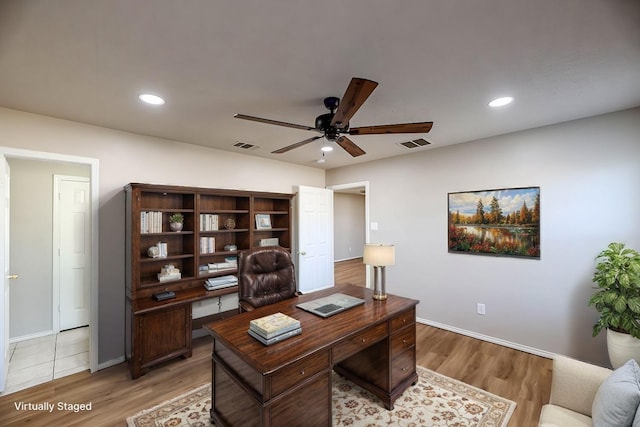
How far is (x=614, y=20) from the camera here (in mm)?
1363

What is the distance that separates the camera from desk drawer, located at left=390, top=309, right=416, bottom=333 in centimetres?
216

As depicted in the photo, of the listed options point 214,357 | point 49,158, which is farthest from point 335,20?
point 49,158

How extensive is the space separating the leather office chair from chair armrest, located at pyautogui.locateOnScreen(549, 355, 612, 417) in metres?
2.08

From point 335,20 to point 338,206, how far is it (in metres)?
7.35

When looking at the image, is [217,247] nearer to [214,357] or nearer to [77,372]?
[77,372]

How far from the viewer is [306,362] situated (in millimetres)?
1559

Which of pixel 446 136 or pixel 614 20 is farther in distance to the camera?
pixel 446 136

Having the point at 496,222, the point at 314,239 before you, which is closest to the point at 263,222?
the point at 314,239

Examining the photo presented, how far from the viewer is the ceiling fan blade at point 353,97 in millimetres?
1430

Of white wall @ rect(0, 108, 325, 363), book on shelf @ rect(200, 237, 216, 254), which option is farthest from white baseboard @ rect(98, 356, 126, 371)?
book on shelf @ rect(200, 237, 216, 254)

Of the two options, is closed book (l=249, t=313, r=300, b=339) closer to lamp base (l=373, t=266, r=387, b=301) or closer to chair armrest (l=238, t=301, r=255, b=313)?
chair armrest (l=238, t=301, r=255, b=313)

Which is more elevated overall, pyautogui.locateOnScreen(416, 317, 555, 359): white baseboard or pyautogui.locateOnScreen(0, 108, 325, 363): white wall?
pyautogui.locateOnScreen(0, 108, 325, 363): white wall

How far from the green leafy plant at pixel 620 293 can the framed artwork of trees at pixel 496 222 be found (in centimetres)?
Result: 67

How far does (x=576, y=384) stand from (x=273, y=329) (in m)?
1.79
